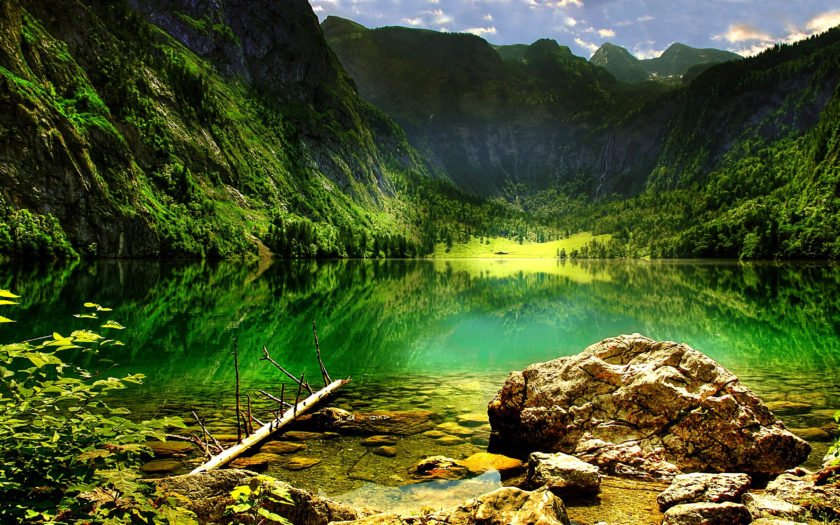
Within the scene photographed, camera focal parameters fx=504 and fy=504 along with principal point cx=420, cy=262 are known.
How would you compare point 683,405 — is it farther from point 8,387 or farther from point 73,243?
point 73,243

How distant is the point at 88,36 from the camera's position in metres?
192

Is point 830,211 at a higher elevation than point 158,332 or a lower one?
higher

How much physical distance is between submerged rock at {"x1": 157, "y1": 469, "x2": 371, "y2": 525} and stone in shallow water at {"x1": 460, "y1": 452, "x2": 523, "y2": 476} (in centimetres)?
583

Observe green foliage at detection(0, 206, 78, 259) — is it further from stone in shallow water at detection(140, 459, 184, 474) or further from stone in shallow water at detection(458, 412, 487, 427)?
stone in shallow water at detection(458, 412, 487, 427)

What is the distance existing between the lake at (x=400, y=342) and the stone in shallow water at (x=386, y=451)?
31cm

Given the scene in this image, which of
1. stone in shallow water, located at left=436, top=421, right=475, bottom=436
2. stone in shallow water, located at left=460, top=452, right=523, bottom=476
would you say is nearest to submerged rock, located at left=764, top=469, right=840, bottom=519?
stone in shallow water, located at left=460, top=452, right=523, bottom=476

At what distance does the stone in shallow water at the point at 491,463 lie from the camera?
611 inches

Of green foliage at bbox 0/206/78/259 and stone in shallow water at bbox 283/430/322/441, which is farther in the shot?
green foliage at bbox 0/206/78/259

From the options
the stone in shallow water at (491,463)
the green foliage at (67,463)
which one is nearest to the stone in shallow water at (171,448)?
the stone in shallow water at (491,463)

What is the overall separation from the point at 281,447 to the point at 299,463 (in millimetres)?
1565

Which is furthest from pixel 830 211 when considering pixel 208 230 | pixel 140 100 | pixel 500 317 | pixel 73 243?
pixel 140 100

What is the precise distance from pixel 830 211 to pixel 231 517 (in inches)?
8908

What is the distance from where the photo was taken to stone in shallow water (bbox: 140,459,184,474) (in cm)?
1503

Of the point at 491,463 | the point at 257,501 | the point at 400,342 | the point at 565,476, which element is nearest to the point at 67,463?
the point at 257,501
